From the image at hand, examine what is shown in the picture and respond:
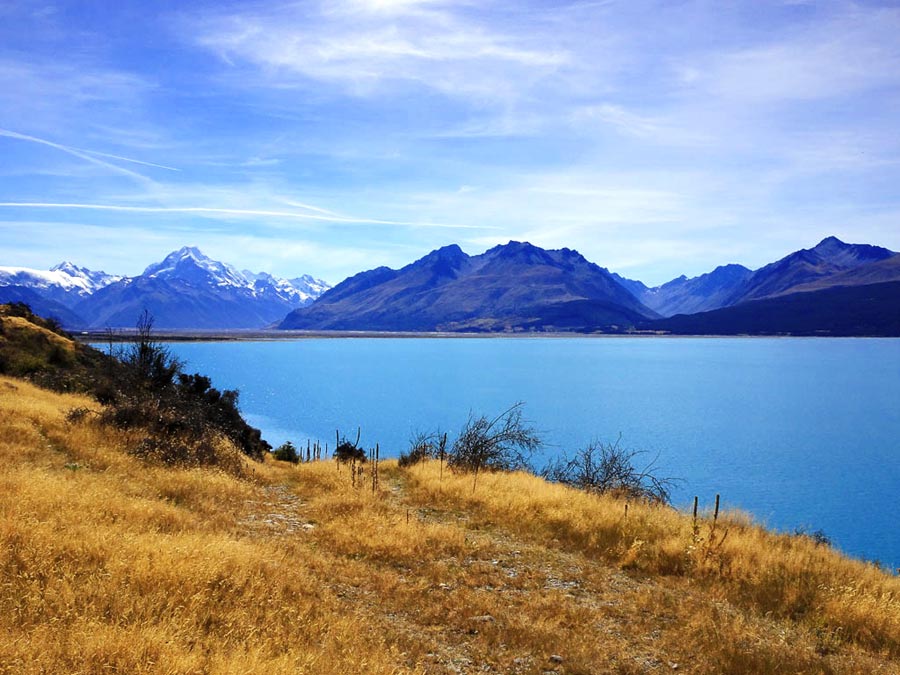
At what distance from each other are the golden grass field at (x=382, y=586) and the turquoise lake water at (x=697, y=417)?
8.31 m

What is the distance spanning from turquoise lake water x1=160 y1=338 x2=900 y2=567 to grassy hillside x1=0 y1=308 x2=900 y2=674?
8443mm

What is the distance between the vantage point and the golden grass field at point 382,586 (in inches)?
270

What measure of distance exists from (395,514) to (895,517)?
124 ft

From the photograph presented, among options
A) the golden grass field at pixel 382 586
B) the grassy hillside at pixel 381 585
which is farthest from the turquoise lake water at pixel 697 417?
the grassy hillside at pixel 381 585

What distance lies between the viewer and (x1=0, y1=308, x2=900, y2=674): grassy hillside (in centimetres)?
686

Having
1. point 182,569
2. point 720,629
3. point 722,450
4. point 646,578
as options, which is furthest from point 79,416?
point 722,450

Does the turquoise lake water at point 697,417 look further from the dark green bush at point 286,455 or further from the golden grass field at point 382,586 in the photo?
the dark green bush at point 286,455

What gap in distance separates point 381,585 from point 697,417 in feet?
232

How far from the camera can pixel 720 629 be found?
9.48 m

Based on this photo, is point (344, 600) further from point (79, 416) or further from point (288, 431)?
point (288, 431)

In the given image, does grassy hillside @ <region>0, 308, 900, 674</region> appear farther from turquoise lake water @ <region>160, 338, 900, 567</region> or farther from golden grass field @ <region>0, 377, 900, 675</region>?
turquoise lake water @ <region>160, 338, 900, 567</region>

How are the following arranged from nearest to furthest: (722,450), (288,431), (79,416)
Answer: (79,416), (722,450), (288,431)

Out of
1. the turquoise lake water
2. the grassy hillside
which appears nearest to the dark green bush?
the turquoise lake water

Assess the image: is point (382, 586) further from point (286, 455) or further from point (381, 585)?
point (286, 455)
